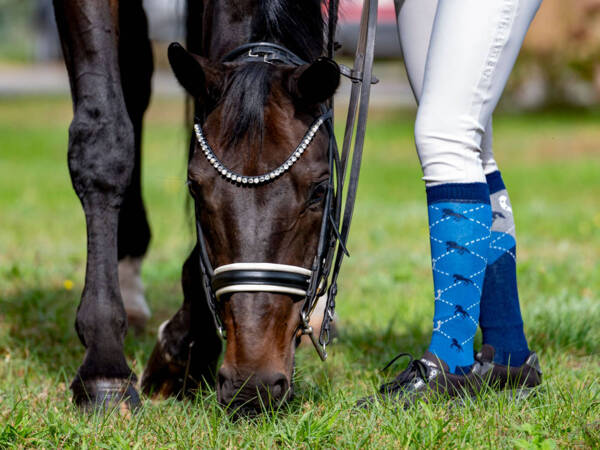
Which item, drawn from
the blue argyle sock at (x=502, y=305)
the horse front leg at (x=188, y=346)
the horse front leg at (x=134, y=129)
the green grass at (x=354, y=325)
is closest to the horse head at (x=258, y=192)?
the green grass at (x=354, y=325)

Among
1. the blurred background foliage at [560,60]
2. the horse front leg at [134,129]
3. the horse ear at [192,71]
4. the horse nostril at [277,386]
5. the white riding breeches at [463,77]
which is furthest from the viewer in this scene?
the blurred background foliage at [560,60]

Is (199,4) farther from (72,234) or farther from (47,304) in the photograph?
(72,234)

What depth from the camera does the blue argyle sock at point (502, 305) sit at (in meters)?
2.80

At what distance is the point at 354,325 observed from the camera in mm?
3963

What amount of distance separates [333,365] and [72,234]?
3.96 m

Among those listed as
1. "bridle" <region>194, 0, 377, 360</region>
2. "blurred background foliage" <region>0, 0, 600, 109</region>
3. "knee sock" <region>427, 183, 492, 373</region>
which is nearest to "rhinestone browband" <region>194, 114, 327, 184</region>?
"bridle" <region>194, 0, 377, 360</region>

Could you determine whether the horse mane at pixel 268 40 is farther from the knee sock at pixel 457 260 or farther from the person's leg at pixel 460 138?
the knee sock at pixel 457 260

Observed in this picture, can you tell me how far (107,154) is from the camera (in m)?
2.78

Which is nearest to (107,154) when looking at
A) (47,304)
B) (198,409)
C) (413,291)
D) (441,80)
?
(198,409)

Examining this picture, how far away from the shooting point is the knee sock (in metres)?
2.52

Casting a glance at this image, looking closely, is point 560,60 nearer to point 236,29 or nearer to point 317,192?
point 236,29

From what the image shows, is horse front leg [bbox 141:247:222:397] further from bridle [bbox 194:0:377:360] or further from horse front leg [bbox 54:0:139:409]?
bridle [bbox 194:0:377:360]

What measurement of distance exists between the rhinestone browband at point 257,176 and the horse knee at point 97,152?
1.93ft

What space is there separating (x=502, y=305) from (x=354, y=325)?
126 cm
